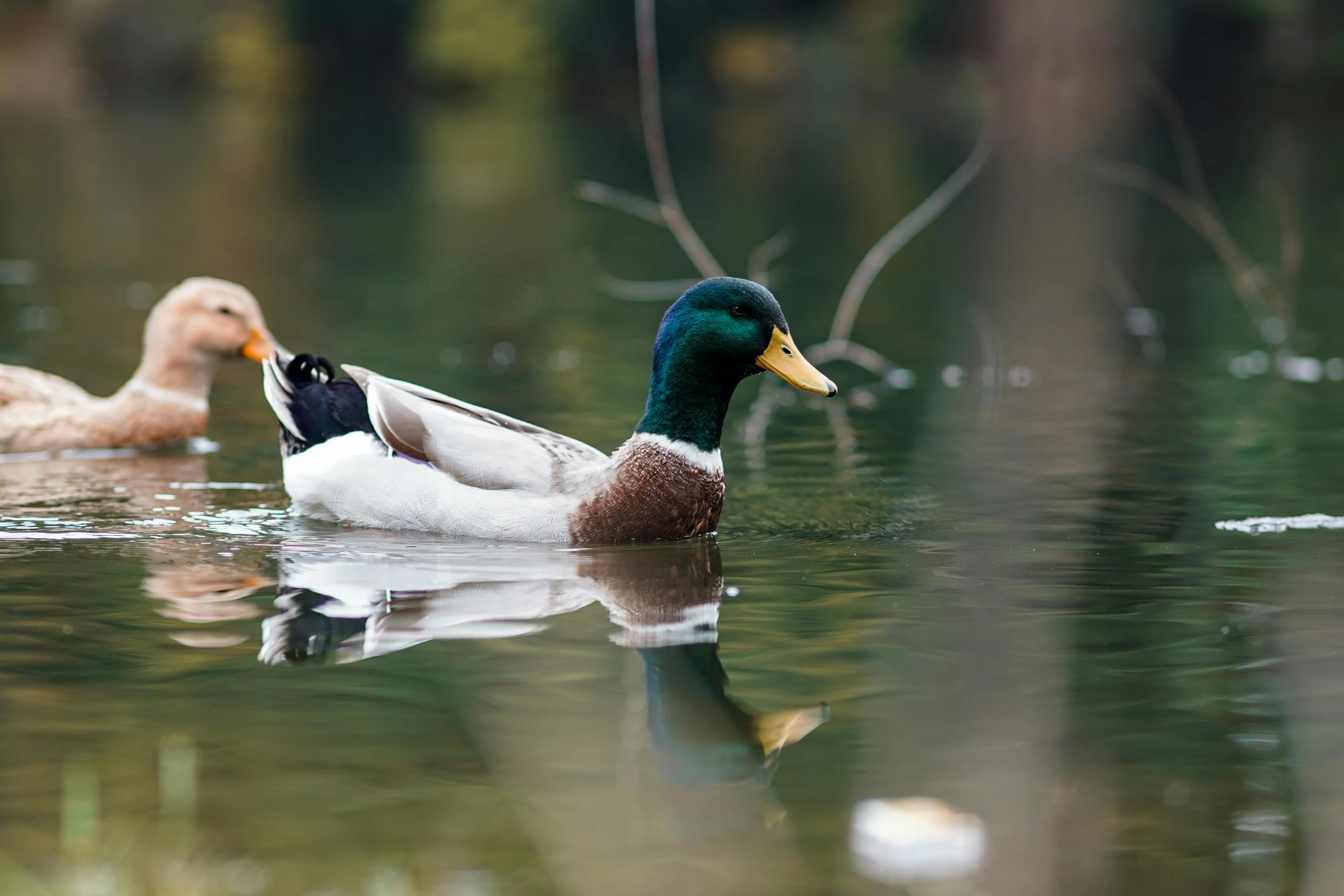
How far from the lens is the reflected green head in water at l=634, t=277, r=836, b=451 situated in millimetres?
7148

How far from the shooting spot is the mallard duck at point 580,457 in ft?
23.1

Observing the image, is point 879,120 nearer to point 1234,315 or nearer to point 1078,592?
point 1234,315

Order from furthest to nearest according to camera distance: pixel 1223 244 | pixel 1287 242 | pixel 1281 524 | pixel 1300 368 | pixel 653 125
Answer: pixel 1287 242 < pixel 1300 368 < pixel 1223 244 < pixel 653 125 < pixel 1281 524

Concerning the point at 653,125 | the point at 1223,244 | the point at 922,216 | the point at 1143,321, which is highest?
the point at 653,125

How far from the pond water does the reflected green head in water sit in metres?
0.55

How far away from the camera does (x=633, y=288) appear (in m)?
16.2

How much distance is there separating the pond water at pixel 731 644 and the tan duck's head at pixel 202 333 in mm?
420

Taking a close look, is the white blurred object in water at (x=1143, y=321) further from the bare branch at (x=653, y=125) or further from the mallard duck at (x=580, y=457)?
the mallard duck at (x=580, y=457)

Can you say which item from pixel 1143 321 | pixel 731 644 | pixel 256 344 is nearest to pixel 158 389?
pixel 256 344

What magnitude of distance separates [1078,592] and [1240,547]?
104 cm

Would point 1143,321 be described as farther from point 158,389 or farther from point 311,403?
point 311,403

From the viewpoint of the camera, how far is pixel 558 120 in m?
46.0

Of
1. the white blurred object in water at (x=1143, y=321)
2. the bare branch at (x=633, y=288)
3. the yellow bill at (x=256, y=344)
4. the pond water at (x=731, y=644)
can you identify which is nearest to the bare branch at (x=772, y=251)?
the bare branch at (x=633, y=288)

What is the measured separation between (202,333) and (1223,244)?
5.47 m
